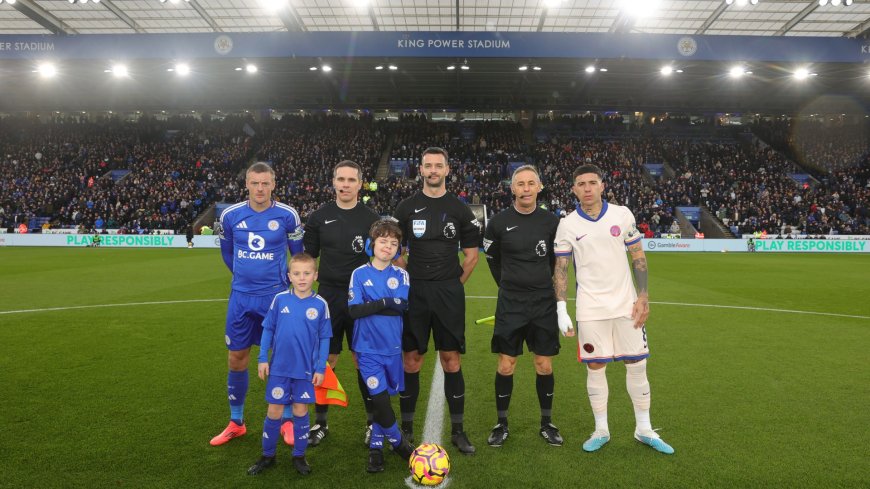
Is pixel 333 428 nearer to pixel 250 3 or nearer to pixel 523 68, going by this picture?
pixel 250 3

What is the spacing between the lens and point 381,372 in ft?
13.1

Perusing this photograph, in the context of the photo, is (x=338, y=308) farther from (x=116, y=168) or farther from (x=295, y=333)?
(x=116, y=168)

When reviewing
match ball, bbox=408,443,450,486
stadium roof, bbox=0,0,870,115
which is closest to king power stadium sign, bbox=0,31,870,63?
stadium roof, bbox=0,0,870,115

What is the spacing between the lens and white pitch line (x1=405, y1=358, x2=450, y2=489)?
3749 mm

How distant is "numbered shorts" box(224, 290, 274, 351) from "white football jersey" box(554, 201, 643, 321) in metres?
2.51

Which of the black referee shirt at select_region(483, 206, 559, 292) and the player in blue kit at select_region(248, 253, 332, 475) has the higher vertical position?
the black referee shirt at select_region(483, 206, 559, 292)

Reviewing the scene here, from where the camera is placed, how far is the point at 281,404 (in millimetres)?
3875

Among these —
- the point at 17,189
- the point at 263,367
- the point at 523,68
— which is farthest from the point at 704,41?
the point at 17,189

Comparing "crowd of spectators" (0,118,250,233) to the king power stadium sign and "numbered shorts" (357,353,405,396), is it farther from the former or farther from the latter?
"numbered shorts" (357,353,405,396)

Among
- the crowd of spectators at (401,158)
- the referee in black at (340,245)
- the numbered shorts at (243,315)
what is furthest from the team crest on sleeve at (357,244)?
the crowd of spectators at (401,158)

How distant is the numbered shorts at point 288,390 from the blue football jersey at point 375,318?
45 cm

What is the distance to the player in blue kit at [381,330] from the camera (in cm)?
394

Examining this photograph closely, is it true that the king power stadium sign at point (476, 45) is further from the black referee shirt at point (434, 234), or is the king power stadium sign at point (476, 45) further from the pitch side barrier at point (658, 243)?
the black referee shirt at point (434, 234)

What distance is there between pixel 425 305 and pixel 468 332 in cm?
417
